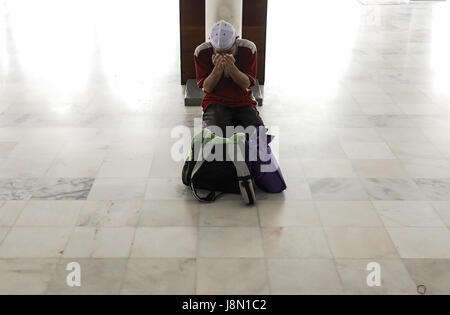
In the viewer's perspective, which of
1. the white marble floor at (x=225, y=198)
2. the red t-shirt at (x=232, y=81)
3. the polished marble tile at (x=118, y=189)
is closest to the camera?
the white marble floor at (x=225, y=198)

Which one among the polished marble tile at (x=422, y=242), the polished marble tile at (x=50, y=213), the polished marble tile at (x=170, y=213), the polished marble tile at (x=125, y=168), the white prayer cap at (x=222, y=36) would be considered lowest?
the polished marble tile at (x=422, y=242)

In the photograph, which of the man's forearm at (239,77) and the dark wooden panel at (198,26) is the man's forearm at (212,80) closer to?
the man's forearm at (239,77)

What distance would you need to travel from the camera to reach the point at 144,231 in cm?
423

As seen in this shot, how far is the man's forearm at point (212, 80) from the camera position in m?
5.29

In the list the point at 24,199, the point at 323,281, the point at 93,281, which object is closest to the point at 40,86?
the point at 24,199

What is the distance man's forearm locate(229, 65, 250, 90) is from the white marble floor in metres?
0.83

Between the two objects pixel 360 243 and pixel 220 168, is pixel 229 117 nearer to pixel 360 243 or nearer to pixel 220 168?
pixel 220 168

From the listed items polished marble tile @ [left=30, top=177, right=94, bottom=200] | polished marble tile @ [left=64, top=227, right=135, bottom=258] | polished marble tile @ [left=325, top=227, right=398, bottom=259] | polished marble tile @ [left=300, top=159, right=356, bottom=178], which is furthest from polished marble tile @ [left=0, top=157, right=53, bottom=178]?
polished marble tile @ [left=325, top=227, right=398, bottom=259]

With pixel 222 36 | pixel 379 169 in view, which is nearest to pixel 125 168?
pixel 222 36

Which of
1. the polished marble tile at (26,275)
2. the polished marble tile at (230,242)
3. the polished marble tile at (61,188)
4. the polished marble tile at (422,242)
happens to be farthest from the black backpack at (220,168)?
the polished marble tile at (26,275)

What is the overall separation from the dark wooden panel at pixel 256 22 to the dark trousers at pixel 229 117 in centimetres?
254

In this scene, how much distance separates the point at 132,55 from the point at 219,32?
15.1 ft

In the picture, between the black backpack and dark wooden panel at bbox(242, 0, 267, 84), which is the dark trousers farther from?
dark wooden panel at bbox(242, 0, 267, 84)

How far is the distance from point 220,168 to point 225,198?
11.0 inches
